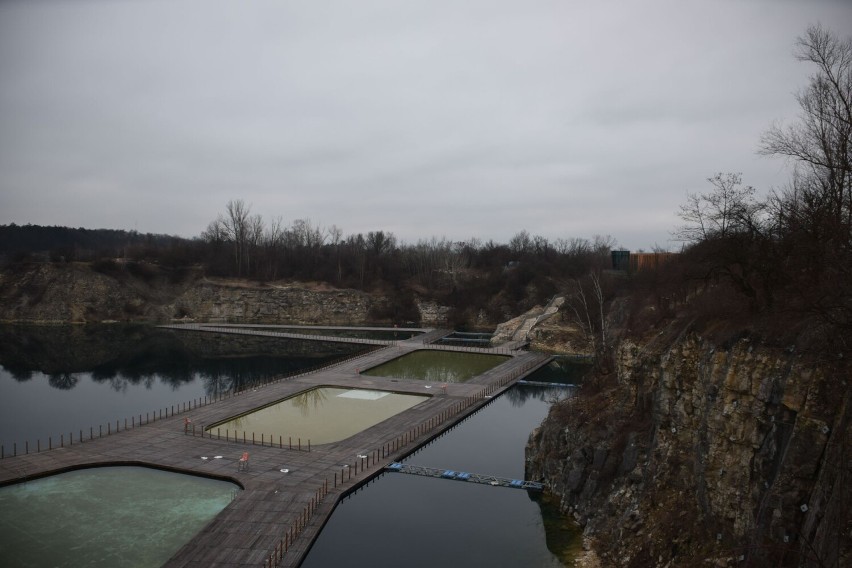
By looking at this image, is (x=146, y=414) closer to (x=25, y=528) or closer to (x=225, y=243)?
(x=25, y=528)

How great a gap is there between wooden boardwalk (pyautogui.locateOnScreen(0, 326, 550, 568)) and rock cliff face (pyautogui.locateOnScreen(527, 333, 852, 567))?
9465 mm

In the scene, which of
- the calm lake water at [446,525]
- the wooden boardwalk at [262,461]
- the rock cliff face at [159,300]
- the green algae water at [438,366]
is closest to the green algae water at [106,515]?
the wooden boardwalk at [262,461]

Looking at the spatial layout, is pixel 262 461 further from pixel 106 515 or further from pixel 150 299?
pixel 150 299

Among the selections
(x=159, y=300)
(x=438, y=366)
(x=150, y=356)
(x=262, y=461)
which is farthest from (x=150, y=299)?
(x=262, y=461)

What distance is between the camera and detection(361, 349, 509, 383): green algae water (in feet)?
161

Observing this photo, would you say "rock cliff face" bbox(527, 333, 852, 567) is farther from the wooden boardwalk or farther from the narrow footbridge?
the wooden boardwalk

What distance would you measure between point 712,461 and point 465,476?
42.2 feet

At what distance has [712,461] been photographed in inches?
616

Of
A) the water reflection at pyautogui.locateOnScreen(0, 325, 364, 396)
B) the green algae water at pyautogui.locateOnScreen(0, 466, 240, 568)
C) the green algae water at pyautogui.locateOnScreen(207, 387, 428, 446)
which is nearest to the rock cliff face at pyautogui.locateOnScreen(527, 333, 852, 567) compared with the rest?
the green algae water at pyautogui.locateOnScreen(207, 387, 428, 446)

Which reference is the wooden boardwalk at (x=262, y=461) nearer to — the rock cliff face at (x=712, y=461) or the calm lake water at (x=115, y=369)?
the calm lake water at (x=115, y=369)

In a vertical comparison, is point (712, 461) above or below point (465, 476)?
above

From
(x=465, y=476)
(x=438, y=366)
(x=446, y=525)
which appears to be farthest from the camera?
(x=438, y=366)

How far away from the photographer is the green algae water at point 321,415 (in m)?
32.0

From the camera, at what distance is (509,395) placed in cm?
4344
